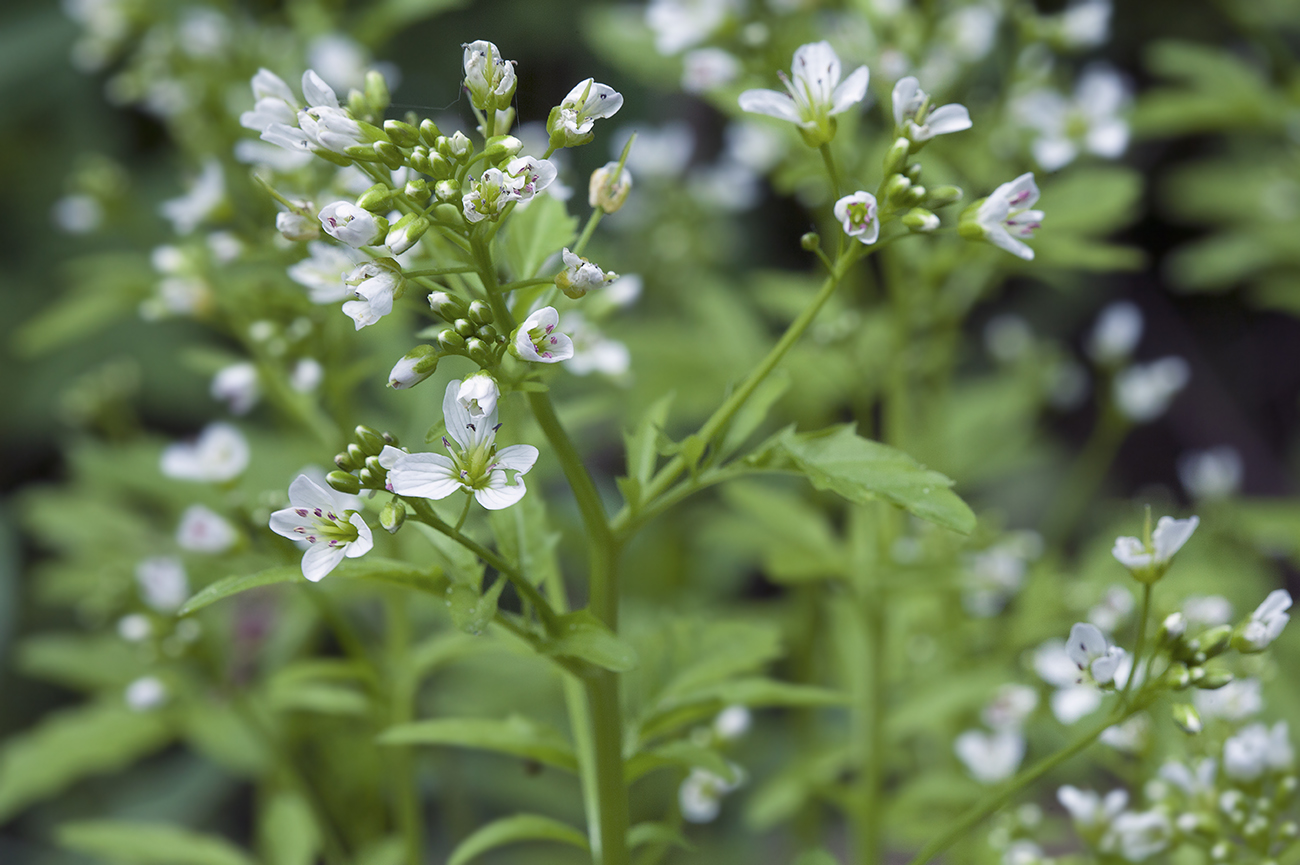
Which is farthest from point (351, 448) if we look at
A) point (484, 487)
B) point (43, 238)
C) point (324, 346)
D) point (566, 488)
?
point (43, 238)

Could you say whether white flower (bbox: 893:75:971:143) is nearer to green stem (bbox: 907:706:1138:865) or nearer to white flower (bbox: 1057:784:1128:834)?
green stem (bbox: 907:706:1138:865)

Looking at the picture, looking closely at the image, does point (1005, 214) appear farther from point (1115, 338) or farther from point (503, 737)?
point (1115, 338)

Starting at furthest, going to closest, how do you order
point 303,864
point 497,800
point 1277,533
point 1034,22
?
point 497,800 → point 1277,533 → point 1034,22 → point 303,864

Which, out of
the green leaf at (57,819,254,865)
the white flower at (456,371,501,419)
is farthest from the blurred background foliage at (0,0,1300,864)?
the white flower at (456,371,501,419)

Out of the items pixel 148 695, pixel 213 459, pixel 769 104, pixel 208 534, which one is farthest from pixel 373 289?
pixel 148 695

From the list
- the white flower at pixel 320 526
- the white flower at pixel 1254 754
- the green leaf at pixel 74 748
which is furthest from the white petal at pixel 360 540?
the green leaf at pixel 74 748

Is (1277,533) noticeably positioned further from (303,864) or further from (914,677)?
(303,864)
